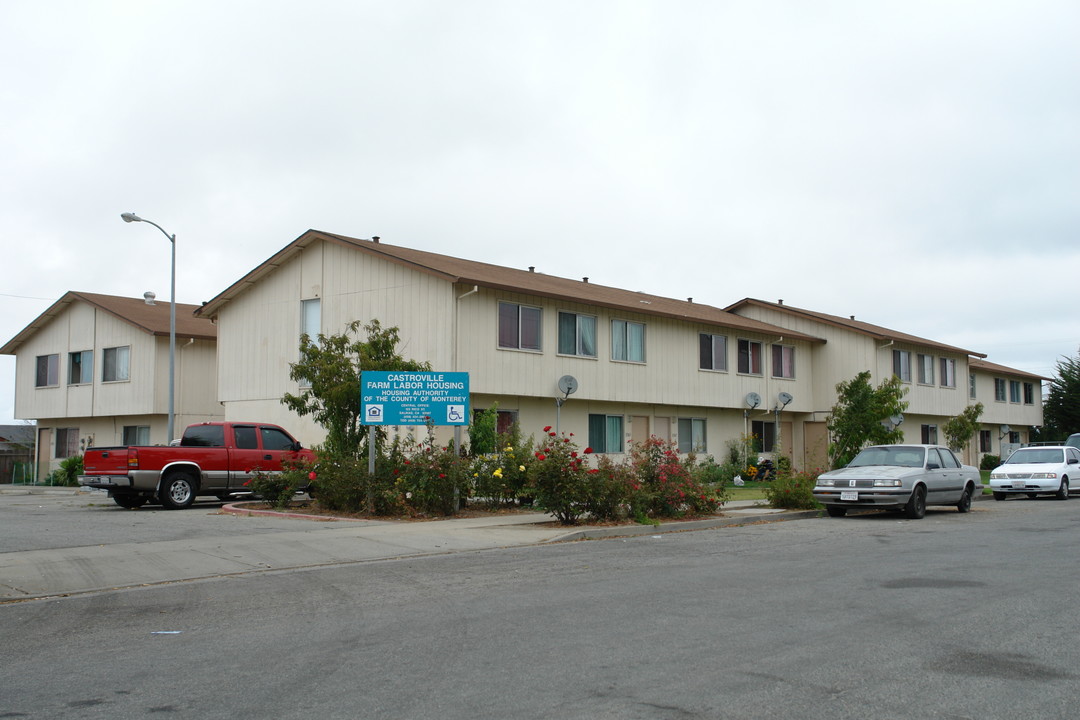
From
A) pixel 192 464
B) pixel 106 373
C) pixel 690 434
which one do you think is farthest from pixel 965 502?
pixel 106 373

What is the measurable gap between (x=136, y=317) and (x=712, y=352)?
21326mm

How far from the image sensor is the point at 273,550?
13.3 m

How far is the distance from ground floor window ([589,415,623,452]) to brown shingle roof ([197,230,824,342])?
11.7 feet

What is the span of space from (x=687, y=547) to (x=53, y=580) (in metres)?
8.16

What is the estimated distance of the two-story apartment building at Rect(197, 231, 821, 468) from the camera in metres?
25.9

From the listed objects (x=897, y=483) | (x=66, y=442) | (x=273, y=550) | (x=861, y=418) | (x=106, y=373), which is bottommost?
(x=273, y=550)

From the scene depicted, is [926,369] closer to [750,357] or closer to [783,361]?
[783,361]

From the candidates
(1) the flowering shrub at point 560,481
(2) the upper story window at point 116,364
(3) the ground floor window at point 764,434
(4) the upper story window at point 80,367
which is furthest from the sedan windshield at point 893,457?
(4) the upper story window at point 80,367

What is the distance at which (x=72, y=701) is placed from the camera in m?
5.87

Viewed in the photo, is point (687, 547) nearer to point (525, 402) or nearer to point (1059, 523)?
point (1059, 523)

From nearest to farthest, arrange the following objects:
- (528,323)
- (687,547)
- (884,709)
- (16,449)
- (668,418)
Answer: (884,709) < (687,547) < (528,323) < (668,418) < (16,449)

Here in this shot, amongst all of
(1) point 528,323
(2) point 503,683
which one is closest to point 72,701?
(2) point 503,683

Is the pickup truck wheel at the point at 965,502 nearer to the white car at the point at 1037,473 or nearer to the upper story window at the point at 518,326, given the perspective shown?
the white car at the point at 1037,473

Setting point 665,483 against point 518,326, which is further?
point 518,326
